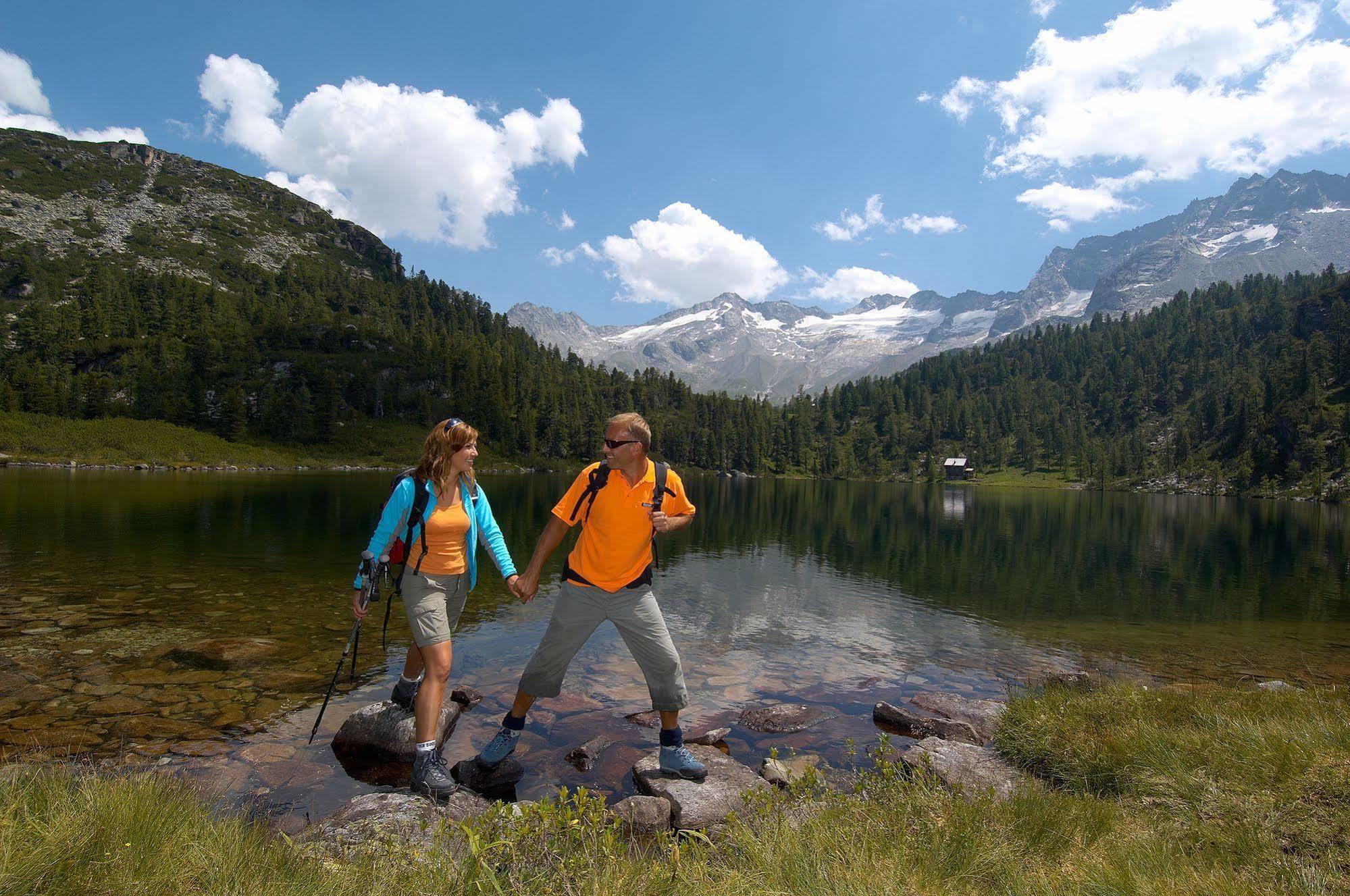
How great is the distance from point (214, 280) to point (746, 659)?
9117 inches

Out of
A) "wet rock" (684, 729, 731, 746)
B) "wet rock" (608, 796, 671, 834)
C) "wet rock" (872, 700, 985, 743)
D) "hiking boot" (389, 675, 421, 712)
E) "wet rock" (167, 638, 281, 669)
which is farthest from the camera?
"wet rock" (167, 638, 281, 669)

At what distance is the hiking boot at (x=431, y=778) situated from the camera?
768cm

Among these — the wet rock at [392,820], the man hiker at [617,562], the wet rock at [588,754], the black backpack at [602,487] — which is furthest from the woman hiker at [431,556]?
the wet rock at [588,754]

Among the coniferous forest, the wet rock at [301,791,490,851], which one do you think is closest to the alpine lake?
the wet rock at [301,791,490,851]

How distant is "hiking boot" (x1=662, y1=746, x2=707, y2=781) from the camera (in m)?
8.88

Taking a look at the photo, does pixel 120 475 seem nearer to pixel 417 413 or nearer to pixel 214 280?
pixel 417 413

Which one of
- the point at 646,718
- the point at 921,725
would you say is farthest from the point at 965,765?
the point at 646,718

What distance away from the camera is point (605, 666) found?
15711 mm

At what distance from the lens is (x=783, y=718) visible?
1255 centimetres

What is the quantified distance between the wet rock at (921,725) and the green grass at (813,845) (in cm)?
410

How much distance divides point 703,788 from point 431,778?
345cm

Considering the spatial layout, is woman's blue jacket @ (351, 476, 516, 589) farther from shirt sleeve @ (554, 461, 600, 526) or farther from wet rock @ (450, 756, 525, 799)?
wet rock @ (450, 756, 525, 799)

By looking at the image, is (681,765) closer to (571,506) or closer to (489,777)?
(489,777)

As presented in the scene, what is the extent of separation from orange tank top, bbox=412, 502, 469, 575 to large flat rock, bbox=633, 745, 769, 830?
3962mm
